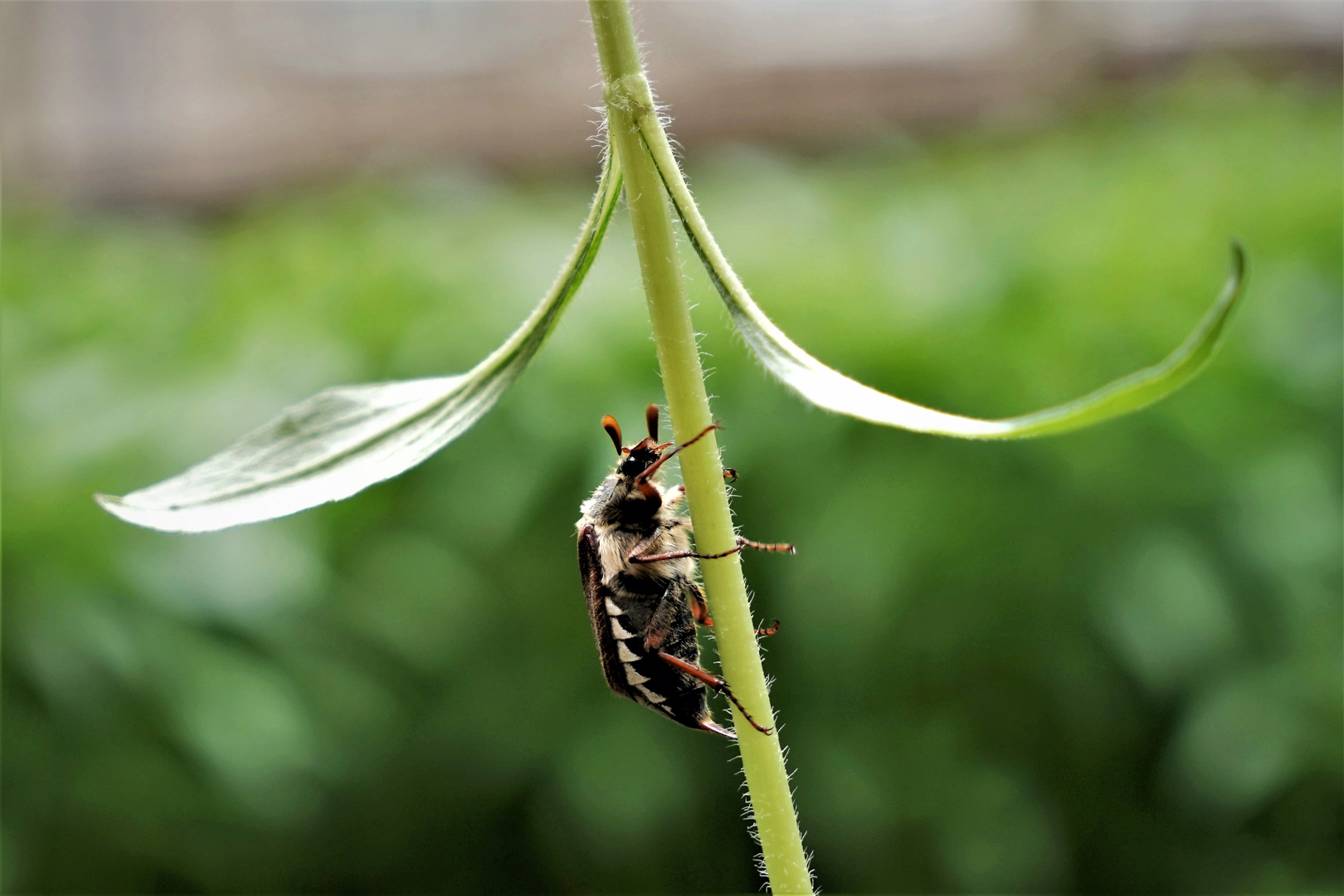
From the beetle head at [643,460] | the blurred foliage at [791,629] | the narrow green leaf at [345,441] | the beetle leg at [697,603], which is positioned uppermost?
the narrow green leaf at [345,441]

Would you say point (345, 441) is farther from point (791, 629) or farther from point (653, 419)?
point (791, 629)

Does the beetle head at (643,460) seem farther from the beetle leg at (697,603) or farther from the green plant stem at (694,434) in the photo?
the green plant stem at (694,434)

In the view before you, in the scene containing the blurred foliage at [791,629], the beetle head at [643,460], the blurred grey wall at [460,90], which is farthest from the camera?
the blurred grey wall at [460,90]

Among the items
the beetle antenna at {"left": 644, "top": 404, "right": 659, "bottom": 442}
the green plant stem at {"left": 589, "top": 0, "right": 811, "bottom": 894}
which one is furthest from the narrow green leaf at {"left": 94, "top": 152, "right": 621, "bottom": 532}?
the beetle antenna at {"left": 644, "top": 404, "right": 659, "bottom": 442}

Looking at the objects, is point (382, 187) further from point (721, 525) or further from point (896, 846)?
point (721, 525)

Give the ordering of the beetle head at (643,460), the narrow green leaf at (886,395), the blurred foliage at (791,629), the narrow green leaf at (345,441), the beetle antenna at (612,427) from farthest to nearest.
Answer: the blurred foliage at (791,629) → the beetle head at (643,460) → the beetle antenna at (612,427) → the narrow green leaf at (345,441) → the narrow green leaf at (886,395)

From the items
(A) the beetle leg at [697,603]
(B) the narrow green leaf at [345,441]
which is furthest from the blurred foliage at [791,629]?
(B) the narrow green leaf at [345,441]
